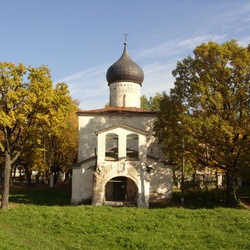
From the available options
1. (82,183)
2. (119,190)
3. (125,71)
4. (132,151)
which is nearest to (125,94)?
(125,71)

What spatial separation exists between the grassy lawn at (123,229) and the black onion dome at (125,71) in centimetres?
1323

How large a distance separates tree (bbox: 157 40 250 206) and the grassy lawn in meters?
3.83

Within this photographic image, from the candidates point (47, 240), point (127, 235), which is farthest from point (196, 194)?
point (47, 240)

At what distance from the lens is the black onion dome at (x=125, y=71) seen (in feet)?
84.5

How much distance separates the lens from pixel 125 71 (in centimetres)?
2572

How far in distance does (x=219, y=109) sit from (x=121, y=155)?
20.7ft

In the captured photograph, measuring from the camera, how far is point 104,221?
13000 mm

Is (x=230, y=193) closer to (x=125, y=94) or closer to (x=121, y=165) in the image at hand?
(x=121, y=165)

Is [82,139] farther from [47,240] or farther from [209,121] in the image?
[47,240]

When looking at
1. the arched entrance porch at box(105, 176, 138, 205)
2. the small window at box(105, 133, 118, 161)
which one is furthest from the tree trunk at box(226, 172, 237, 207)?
the small window at box(105, 133, 118, 161)

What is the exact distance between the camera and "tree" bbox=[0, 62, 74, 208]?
16.5 metres

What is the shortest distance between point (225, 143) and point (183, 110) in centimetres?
306

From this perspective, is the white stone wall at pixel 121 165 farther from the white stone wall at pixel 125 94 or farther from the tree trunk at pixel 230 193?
the tree trunk at pixel 230 193

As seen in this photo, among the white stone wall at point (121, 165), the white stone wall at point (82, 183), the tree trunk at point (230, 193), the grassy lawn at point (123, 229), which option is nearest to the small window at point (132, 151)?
the white stone wall at point (121, 165)
